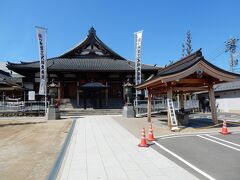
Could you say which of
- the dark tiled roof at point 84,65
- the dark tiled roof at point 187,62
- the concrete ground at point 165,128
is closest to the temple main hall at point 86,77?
Answer: the dark tiled roof at point 84,65

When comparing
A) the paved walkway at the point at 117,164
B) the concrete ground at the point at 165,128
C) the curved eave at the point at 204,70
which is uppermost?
the curved eave at the point at 204,70

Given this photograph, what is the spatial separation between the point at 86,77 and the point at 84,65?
1486mm

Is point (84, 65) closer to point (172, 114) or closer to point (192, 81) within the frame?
→ point (192, 81)

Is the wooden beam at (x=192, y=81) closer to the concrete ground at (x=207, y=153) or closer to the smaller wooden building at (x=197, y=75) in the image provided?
the smaller wooden building at (x=197, y=75)

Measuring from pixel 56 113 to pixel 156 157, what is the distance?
48.3 ft

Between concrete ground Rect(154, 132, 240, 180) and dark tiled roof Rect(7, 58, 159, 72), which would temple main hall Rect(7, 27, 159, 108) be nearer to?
dark tiled roof Rect(7, 58, 159, 72)

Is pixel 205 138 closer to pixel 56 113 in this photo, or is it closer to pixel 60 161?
pixel 60 161

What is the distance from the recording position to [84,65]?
29188 millimetres

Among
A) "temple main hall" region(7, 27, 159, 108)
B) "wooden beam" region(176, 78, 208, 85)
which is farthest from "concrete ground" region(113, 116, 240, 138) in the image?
"temple main hall" region(7, 27, 159, 108)

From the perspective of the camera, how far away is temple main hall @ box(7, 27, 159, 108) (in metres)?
27.7

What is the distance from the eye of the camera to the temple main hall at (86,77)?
27719 millimetres

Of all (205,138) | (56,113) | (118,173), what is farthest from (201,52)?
(56,113)

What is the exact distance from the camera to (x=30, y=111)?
23828 mm

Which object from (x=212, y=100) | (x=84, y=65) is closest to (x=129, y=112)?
(x=212, y=100)
